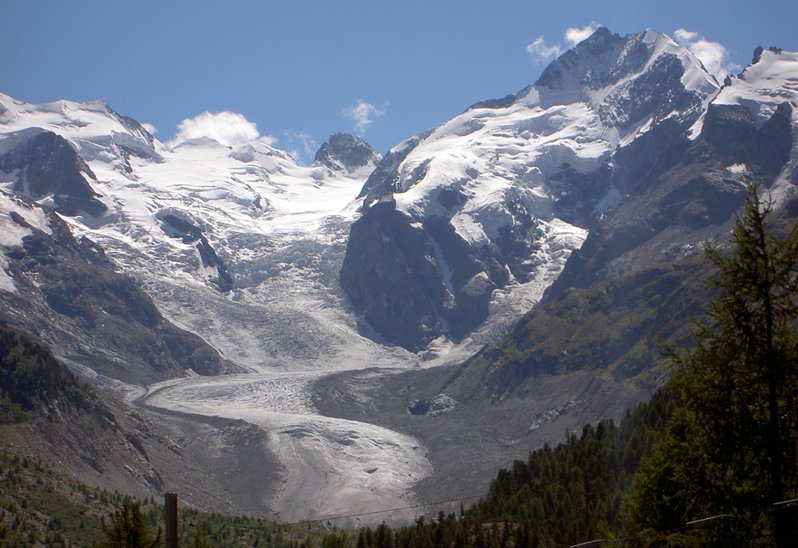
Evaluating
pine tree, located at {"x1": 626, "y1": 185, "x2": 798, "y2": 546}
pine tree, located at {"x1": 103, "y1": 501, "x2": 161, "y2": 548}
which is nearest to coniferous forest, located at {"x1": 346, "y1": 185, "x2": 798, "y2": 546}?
pine tree, located at {"x1": 626, "y1": 185, "x2": 798, "y2": 546}

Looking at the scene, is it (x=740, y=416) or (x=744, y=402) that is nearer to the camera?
(x=740, y=416)

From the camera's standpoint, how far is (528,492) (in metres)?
98.1

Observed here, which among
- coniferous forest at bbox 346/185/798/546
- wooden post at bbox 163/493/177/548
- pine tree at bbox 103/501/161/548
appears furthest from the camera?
pine tree at bbox 103/501/161/548

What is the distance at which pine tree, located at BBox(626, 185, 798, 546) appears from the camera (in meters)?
21.8

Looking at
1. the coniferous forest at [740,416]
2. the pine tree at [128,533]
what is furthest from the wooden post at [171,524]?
the pine tree at [128,533]

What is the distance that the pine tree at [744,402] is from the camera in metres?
21.8

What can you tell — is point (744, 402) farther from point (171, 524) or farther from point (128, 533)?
point (128, 533)

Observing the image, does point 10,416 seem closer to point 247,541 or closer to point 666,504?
point 247,541

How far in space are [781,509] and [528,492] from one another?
7932cm

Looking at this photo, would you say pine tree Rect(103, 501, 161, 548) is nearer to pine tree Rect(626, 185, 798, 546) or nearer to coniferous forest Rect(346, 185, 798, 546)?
coniferous forest Rect(346, 185, 798, 546)

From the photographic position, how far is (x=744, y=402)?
22.3 meters

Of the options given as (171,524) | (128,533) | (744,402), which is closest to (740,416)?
(744,402)

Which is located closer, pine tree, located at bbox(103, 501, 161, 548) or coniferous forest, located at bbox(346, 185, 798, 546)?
coniferous forest, located at bbox(346, 185, 798, 546)

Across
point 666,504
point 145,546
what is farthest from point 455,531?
point 666,504
